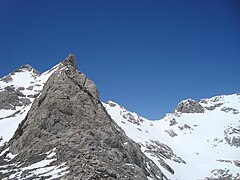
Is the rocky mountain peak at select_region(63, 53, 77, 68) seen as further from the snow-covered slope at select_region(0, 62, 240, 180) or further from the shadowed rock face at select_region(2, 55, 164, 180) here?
the snow-covered slope at select_region(0, 62, 240, 180)

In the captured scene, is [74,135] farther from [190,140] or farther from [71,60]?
[190,140]

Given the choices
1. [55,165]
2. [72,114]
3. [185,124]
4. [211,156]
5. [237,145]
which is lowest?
[55,165]

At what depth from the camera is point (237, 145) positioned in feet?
494

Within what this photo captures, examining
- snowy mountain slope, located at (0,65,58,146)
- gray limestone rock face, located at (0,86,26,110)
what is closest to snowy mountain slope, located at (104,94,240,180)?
snowy mountain slope, located at (0,65,58,146)

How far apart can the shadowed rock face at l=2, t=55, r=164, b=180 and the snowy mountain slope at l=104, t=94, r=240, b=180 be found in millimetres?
41837

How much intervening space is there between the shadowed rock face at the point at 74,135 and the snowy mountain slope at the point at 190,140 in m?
41.8

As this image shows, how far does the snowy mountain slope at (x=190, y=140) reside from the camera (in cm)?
10977

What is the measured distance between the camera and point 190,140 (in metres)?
162

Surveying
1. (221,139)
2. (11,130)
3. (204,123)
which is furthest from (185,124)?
(11,130)

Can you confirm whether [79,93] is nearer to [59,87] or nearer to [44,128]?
[59,87]

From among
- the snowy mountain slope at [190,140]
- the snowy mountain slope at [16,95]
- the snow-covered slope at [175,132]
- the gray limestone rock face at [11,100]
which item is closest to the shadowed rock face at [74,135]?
the snow-covered slope at [175,132]

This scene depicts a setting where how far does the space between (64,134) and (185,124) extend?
138388 mm

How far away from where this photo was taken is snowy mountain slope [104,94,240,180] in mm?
109769

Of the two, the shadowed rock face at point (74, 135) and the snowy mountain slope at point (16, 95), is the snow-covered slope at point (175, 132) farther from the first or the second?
the shadowed rock face at point (74, 135)
